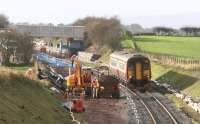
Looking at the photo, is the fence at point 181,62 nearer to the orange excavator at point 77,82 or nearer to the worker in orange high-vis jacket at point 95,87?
the worker in orange high-vis jacket at point 95,87

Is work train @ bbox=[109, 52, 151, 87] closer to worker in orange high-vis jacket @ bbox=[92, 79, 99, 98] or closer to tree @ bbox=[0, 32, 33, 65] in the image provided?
worker in orange high-vis jacket @ bbox=[92, 79, 99, 98]

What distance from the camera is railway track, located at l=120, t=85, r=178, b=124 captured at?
110 ft

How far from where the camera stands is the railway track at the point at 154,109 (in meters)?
33.5

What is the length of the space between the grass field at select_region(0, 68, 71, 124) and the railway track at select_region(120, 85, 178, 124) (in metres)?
5.91

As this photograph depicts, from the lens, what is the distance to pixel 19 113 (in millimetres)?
24328

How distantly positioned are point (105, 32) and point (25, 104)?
8346 cm

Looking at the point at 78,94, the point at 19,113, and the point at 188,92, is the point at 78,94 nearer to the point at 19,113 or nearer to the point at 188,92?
the point at 188,92

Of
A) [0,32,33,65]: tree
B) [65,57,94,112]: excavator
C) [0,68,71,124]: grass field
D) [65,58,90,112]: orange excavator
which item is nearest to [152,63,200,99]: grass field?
[65,57,94,112]: excavator

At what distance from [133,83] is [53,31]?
67.8 m

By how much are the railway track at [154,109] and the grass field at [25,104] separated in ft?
19.4

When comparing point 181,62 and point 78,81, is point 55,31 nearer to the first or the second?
point 181,62

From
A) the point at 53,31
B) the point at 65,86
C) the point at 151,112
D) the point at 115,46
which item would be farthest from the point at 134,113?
the point at 53,31

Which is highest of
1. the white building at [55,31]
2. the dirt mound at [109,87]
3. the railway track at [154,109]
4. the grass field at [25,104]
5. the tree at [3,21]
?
the tree at [3,21]

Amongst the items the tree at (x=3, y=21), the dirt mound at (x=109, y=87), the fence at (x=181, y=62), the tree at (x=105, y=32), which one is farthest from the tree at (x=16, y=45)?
the tree at (x=3, y=21)
